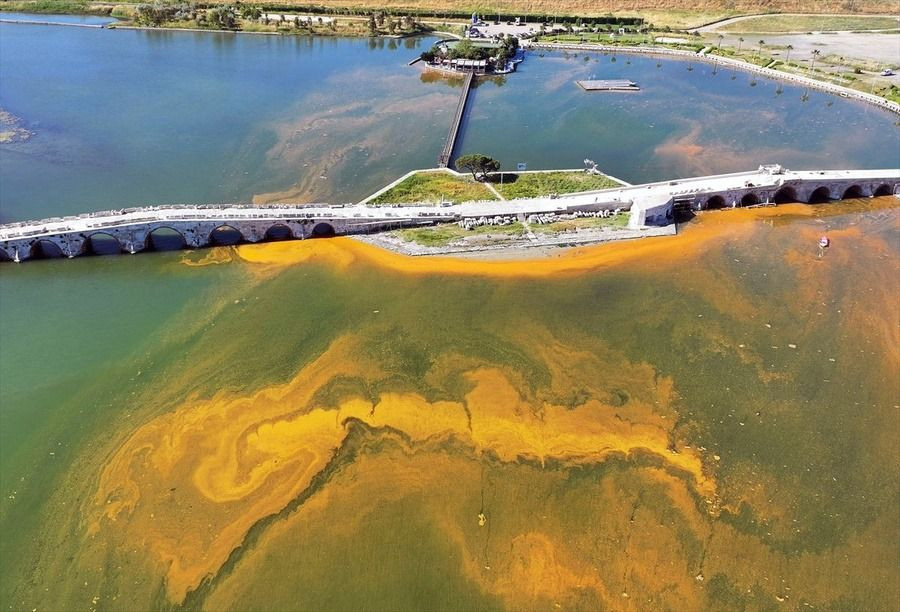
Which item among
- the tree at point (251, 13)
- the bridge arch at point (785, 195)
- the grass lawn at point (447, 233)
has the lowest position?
the grass lawn at point (447, 233)

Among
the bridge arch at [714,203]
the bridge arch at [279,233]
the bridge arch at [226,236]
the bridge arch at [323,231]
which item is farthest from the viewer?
the bridge arch at [714,203]

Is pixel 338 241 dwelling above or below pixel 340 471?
above

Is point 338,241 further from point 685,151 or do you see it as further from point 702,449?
point 685,151

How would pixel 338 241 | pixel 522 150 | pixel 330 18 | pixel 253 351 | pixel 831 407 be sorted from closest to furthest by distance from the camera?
pixel 831 407, pixel 253 351, pixel 338 241, pixel 522 150, pixel 330 18

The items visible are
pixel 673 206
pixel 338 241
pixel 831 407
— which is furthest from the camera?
pixel 673 206

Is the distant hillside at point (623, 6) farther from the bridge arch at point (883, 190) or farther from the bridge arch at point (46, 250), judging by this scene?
the bridge arch at point (46, 250)

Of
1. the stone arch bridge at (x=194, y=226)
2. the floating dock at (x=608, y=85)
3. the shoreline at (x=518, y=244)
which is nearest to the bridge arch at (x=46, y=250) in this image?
the stone arch bridge at (x=194, y=226)

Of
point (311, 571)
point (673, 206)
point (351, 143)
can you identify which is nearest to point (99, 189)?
point (351, 143)
